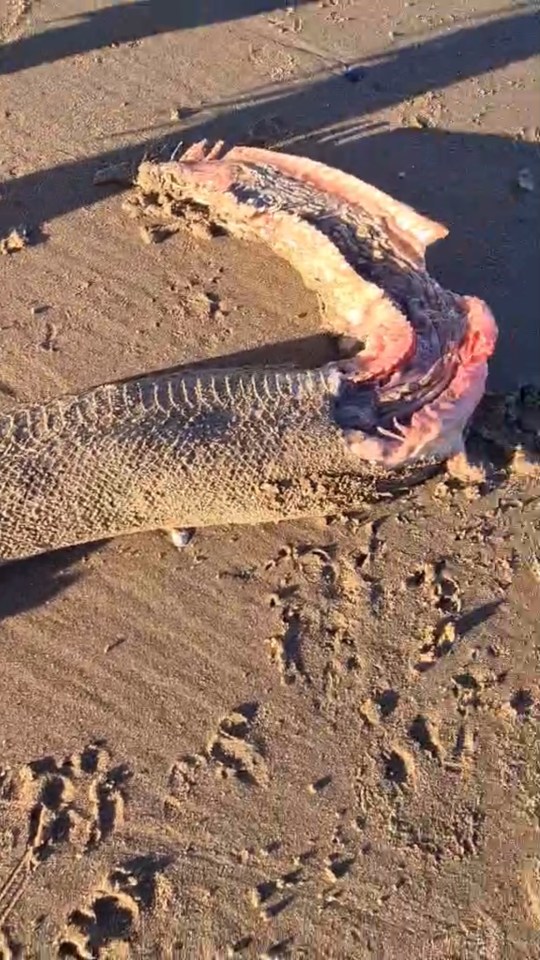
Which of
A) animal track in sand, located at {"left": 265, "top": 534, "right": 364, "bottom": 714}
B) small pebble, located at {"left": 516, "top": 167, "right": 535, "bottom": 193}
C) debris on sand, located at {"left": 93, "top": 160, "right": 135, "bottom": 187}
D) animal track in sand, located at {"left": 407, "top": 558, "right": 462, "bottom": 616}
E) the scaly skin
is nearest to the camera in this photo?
the scaly skin

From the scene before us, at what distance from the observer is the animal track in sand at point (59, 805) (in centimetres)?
499

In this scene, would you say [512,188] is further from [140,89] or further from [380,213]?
[140,89]

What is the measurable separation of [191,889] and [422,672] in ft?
5.96

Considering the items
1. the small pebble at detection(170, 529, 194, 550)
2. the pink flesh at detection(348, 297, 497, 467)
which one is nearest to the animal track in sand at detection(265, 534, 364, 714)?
the small pebble at detection(170, 529, 194, 550)

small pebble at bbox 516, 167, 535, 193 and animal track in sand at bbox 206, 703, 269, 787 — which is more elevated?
small pebble at bbox 516, 167, 535, 193

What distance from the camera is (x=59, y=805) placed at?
5.08m

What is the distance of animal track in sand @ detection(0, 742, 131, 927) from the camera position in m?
4.99

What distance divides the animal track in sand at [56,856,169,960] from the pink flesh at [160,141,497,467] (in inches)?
105

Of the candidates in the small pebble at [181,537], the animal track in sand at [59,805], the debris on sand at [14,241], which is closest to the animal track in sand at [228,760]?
the animal track in sand at [59,805]

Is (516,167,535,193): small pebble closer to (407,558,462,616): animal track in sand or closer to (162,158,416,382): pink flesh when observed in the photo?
(162,158,416,382): pink flesh

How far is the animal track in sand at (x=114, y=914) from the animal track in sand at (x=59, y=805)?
0.25 meters

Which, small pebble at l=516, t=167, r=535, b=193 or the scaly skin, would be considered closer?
the scaly skin

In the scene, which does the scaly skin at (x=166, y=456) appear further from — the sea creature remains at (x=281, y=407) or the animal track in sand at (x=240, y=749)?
the animal track in sand at (x=240, y=749)

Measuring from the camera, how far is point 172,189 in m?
5.62
